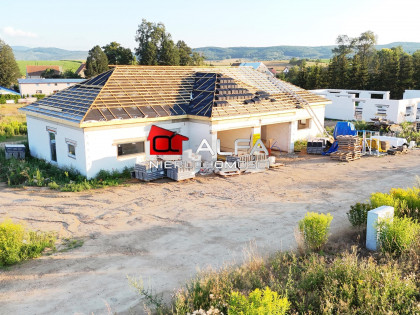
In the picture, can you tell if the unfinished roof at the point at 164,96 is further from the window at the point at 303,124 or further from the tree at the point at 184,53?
the tree at the point at 184,53

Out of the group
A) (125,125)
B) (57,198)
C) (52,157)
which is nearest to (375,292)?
(57,198)

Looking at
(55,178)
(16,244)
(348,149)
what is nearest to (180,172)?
(55,178)

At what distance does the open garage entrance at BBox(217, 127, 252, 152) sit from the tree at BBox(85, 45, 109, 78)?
5250 cm

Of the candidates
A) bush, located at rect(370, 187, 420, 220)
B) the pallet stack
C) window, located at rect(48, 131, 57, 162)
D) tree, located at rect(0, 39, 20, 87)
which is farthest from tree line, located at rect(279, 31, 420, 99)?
tree, located at rect(0, 39, 20, 87)

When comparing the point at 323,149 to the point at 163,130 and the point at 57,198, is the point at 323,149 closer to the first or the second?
the point at 163,130

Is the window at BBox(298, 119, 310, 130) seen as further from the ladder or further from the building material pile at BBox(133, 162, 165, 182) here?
the building material pile at BBox(133, 162, 165, 182)

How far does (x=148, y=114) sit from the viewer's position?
19.5 meters

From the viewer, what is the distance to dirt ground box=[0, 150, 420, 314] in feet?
28.9

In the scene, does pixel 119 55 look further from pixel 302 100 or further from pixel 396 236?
pixel 396 236

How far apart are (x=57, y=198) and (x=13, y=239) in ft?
18.5

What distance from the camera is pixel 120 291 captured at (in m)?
8.67

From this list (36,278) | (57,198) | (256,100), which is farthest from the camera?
(256,100)

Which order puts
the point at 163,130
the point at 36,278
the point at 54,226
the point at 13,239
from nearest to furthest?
1. the point at 36,278
2. the point at 13,239
3. the point at 54,226
4. the point at 163,130

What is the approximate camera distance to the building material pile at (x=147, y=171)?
17828 mm
